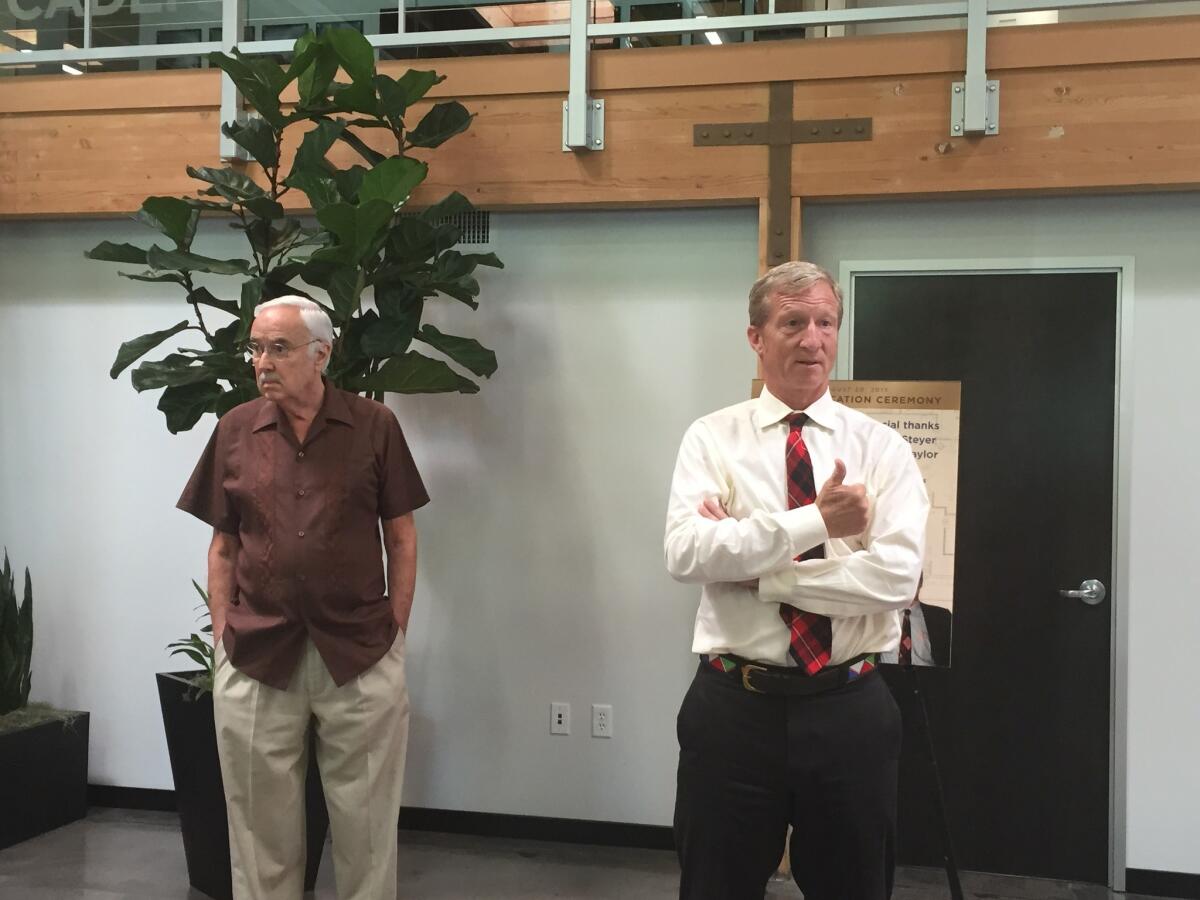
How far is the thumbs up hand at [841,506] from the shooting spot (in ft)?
5.41

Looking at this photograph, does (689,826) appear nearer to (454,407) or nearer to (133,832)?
(454,407)

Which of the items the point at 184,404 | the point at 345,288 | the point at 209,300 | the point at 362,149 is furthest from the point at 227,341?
the point at 362,149

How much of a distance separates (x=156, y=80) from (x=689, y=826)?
3.33 meters

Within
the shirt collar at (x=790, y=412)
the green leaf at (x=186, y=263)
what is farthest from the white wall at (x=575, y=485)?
the shirt collar at (x=790, y=412)

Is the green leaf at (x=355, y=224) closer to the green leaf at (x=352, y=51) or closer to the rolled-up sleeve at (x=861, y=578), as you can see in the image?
the green leaf at (x=352, y=51)

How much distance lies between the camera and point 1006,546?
11.1ft

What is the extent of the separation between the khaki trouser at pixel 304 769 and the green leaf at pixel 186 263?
44.8 inches

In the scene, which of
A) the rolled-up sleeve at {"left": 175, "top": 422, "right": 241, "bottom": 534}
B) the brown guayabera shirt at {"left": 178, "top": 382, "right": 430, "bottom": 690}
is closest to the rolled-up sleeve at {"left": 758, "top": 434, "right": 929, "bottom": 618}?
the brown guayabera shirt at {"left": 178, "top": 382, "right": 430, "bottom": 690}

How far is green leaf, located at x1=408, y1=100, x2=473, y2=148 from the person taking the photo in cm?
326

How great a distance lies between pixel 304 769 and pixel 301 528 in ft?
2.11

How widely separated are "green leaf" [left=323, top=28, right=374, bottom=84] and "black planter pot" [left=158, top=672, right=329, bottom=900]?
192cm

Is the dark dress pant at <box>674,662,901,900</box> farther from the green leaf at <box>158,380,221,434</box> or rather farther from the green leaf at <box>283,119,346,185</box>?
the green leaf at <box>283,119,346,185</box>

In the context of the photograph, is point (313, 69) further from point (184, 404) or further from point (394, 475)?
point (394, 475)

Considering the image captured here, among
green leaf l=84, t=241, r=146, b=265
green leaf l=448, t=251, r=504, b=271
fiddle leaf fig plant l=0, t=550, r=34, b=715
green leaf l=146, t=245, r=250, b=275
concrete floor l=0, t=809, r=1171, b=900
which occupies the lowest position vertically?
concrete floor l=0, t=809, r=1171, b=900
